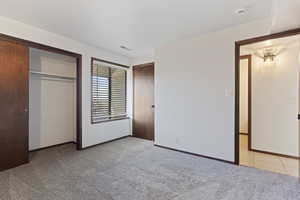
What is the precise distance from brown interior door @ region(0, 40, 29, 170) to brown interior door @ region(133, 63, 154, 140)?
2.74 meters

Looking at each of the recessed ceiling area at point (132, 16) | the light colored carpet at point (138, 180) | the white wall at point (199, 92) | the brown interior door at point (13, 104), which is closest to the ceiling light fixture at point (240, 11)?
the recessed ceiling area at point (132, 16)

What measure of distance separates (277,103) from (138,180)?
127 inches

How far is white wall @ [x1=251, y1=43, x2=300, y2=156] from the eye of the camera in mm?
3320

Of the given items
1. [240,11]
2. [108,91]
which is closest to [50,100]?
[108,91]

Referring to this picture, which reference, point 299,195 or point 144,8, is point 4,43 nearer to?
point 144,8

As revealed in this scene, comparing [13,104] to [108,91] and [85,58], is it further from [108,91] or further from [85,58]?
[108,91]

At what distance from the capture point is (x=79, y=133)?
3.77m

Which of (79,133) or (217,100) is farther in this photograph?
(79,133)

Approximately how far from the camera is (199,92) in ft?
11.0

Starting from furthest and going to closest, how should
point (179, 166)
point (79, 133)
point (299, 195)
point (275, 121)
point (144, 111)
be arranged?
point (144, 111) → point (79, 133) → point (275, 121) → point (179, 166) → point (299, 195)

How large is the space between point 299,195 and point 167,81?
9.18 feet

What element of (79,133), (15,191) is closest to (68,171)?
(15,191)

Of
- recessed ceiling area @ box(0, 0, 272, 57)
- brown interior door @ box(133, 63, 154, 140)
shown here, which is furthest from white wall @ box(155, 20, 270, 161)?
brown interior door @ box(133, 63, 154, 140)

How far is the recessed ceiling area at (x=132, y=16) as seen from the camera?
224cm
